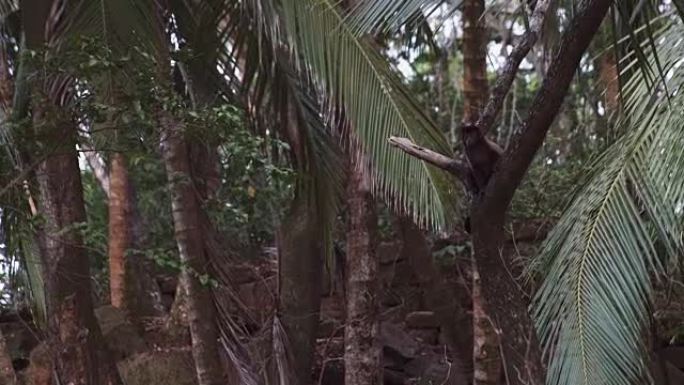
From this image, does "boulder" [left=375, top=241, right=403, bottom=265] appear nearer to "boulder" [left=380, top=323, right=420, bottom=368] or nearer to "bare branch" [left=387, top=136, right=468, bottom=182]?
"boulder" [left=380, top=323, right=420, bottom=368]

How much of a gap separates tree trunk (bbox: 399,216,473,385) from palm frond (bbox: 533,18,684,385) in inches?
76.7

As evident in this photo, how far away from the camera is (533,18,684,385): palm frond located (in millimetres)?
4098

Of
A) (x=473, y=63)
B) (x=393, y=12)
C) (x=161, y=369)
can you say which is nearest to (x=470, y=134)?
(x=393, y=12)

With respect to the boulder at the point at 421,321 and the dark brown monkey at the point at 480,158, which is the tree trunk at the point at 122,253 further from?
the dark brown monkey at the point at 480,158

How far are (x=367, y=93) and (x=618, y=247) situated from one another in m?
1.51

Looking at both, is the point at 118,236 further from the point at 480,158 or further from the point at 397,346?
the point at 480,158

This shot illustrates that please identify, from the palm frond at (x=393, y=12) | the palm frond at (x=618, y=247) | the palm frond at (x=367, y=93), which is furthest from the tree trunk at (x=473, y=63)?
the palm frond at (x=393, y=12)

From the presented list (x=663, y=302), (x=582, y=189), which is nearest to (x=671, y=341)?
(x=663, y=302)

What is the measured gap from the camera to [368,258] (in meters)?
5.96

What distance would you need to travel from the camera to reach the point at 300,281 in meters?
6.16

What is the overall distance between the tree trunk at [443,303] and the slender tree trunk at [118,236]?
257 centimetres

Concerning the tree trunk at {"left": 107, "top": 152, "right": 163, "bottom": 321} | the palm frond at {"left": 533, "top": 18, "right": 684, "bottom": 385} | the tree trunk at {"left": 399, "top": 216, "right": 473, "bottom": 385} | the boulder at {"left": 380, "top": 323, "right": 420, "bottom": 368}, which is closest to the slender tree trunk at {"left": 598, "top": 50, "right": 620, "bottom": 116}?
the palm frond at {"left": 533, "top": 18, "right": 684, "bottom": 385}

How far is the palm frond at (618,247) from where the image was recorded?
13.4 feet

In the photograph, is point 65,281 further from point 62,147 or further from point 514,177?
point 514,177
